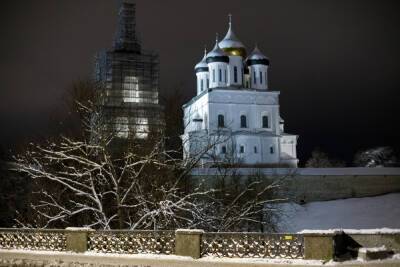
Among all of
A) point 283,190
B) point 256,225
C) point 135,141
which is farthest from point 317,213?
point 135,141

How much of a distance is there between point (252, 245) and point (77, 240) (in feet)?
12.0

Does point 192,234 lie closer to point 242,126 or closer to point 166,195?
point 166,195

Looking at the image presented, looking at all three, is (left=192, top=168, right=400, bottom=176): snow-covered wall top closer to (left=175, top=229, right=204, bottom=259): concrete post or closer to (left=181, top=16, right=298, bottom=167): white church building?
(left=181, top=16, right=298, bottom=167): white church building

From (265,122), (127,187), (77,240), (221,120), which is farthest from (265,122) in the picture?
(77,240)

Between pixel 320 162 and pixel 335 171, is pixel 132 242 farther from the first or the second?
pixel 320 162

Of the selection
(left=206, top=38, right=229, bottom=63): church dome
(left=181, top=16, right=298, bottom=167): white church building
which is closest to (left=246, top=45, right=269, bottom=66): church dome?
(left=181, top=16, right=298, bottom=167): white church building

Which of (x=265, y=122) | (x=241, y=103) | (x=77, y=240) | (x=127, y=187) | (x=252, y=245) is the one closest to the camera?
(x=252, y=245)

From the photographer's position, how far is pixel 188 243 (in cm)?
1005

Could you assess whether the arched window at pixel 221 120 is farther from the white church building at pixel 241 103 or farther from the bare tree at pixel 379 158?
the bare tree at pixel 379 158

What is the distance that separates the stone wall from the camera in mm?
35938

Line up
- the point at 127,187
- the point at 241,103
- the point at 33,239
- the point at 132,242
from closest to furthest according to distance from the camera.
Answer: the point at 132,242 → the point at 33,239 → the point at 127,187 → the point at 241,103

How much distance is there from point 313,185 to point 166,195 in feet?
78.5

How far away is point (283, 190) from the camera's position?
1372 inches

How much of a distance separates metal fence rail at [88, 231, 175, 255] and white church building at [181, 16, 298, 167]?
1289 inches
